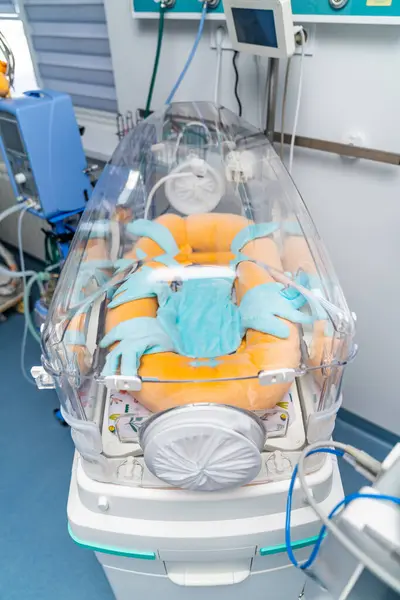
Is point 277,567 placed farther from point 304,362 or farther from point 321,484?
point 304,362

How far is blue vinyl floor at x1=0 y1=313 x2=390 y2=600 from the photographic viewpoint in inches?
54.6

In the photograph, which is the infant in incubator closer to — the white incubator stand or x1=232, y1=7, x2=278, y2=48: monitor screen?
the white incubator stand

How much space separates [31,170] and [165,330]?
0.80m

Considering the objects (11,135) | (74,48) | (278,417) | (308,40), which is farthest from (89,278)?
(74,48)

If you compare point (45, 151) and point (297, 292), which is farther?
point (45, 151)

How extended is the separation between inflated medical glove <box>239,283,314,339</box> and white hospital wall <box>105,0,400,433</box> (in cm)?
55

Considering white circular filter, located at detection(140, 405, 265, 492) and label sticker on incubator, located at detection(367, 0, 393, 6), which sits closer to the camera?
white circular filter, located at detection(140, 405, 265, 492)

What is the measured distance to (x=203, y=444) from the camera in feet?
2.38

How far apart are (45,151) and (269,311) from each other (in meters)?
0.94

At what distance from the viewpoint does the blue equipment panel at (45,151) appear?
140 centimetres

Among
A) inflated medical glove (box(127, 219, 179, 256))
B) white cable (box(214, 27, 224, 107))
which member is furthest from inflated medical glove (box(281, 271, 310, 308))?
white cable (box(214, 27, 224, 107))

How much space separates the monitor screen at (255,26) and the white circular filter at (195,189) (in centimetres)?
38

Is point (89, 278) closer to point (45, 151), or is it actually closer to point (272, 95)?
point (45, 151)

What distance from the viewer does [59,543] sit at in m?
1.48
